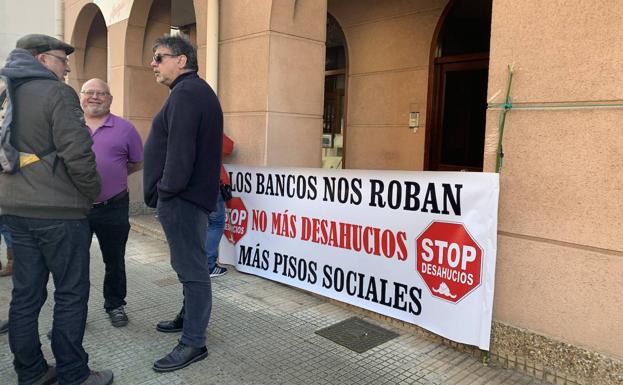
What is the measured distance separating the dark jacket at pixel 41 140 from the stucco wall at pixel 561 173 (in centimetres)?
257

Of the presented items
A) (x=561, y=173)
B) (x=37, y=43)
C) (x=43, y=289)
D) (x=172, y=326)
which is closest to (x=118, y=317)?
(x=172, y=326)

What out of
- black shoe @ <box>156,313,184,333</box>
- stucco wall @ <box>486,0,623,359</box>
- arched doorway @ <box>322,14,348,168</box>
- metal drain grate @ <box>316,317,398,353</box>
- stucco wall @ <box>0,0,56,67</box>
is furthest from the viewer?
stucco wall @ <box>0,0,56,67</box>

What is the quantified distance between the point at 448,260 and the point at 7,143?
2.78 m

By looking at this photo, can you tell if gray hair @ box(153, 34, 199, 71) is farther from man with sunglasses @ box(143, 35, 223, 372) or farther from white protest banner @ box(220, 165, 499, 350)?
white protest banner @ box(220, 165, 499, 350)

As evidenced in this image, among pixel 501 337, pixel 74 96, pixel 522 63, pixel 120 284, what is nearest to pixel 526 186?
pixel 522 63

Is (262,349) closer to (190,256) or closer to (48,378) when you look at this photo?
(190,256)

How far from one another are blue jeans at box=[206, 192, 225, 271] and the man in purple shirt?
1.29m

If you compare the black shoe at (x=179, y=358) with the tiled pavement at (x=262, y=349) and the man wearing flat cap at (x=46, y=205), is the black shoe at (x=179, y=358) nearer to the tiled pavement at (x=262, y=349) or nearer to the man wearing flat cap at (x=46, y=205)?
the tiled pavement at (x=262, y=349)

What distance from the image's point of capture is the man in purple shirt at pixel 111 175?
374cm

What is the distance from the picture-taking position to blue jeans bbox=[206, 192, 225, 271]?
17.1ft

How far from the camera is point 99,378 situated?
9.75 ft

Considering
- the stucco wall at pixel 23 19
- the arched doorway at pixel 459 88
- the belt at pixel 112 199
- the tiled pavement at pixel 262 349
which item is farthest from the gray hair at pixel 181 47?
the stucco wall at pixel 23 19

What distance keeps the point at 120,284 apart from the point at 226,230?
164 centimetres

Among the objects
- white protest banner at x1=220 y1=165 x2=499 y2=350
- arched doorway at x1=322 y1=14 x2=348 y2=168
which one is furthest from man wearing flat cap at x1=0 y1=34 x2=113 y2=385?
arched doorway at x1=322 y1=14 x2=348 y2=168
